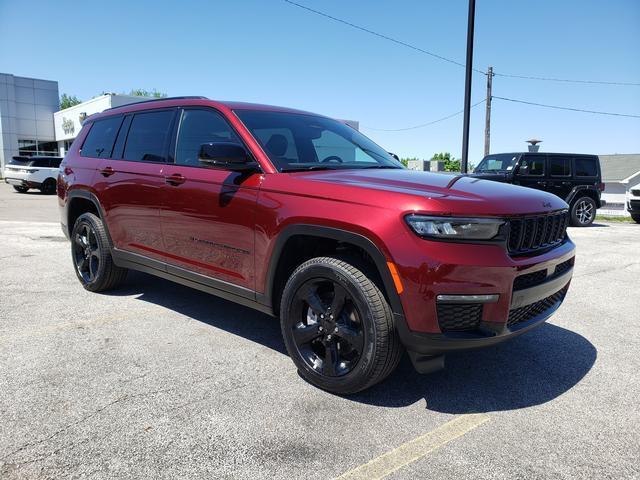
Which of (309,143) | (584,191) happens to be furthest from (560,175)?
(309,143)

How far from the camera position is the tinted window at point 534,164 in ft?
42.9

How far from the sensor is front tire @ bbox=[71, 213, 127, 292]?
4902mm

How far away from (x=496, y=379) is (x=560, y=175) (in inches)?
465

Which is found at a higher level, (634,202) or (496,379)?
(634,202)

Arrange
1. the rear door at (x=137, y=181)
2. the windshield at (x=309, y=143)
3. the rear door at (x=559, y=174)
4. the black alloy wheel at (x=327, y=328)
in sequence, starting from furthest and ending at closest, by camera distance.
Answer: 1. the rear door at (x=559, y=174)
2. the rear door at (x=137, y=181)
3. the windshield at (x=309, y=143)
4. the black alloy wheel at (x=327, y=328)

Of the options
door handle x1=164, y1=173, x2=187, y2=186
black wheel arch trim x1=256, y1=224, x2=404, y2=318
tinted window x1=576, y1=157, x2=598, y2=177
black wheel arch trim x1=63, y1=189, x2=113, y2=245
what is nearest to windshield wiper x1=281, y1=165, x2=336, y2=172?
black wheel arch trim x1=256, y1=224, x2=404, y2=318

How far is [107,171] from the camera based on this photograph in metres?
4.73

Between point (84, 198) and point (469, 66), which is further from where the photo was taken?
point (469, 66)

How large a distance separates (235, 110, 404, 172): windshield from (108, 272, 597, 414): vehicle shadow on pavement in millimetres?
1468

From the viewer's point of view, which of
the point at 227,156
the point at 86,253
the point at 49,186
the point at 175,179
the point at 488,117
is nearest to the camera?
the point at 227,156

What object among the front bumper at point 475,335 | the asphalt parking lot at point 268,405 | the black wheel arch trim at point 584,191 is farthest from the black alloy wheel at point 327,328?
the black wheel arch trim at point 584,191

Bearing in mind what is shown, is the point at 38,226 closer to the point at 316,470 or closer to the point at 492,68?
the point at 316,470

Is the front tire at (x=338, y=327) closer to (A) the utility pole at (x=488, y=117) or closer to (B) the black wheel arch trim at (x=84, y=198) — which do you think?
(B) the black wheel arch trim at (x=84, y=198)

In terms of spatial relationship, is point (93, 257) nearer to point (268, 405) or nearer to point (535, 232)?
point (268, 405)
